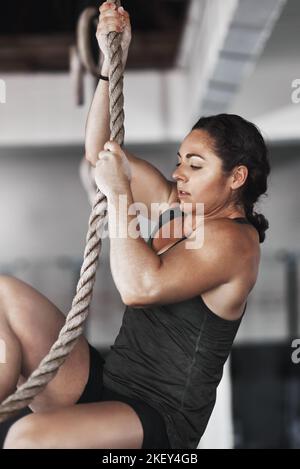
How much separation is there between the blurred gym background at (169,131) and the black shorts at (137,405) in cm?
109

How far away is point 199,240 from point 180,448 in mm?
375

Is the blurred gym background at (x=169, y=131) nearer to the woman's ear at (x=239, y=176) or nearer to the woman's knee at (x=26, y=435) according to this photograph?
the woman's ear at (x=239, y=176)

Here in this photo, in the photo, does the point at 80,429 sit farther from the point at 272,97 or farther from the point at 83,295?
the point at 272,97

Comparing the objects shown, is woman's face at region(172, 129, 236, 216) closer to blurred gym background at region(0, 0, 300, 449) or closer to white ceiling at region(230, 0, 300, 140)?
blurred gym background at region(0, 0, 300, 449)

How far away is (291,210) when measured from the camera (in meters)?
6.69

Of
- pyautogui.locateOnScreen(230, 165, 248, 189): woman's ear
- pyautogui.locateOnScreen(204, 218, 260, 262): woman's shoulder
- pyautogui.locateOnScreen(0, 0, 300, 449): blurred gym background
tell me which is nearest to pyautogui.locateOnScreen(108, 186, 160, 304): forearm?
pyautogui.locateOnScreen(204, 218, 260, 262): woman's shoulder

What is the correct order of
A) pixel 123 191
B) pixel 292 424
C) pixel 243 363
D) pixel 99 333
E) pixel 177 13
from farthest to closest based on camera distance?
pixel 99 333 → pixel 243 363 → pixel 292 424 → pixel 177 13 → pixel 123 191

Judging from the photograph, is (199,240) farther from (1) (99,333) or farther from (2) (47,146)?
(1) (99,333)

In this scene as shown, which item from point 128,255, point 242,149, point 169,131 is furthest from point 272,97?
point 128,255

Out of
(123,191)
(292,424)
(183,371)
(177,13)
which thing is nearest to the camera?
(123,191)

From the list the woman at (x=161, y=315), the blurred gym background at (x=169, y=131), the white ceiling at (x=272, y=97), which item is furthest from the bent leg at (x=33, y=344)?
the white ceiling at (x=272, y=97)

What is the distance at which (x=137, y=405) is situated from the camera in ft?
4.56

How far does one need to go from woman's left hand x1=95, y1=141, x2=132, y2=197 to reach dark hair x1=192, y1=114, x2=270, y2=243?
18 centimetres

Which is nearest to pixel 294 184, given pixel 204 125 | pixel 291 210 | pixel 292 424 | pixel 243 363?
pixel 291 210
